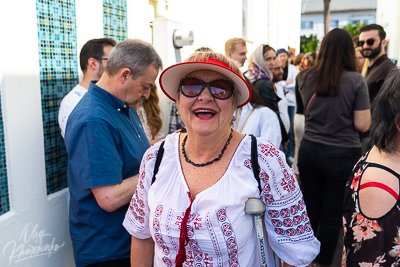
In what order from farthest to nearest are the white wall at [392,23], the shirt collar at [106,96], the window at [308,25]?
1. the window at [308,25]
2. the white wall at [392,23]
3. the shirt collar at [106,96]

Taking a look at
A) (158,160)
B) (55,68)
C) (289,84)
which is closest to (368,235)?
(158,160)

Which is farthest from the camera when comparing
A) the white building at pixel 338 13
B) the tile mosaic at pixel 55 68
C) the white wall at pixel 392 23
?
the white building at pixel 338 13

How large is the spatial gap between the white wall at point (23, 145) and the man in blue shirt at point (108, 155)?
476mm

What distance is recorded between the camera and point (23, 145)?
2.69 meters

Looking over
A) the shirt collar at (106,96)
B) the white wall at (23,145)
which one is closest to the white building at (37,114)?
the white wall at (23,145)

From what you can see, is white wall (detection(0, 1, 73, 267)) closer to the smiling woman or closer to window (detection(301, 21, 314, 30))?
the smiling woman

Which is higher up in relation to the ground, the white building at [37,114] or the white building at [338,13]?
the white building at [338,13]

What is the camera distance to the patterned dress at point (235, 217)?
1.63 meters

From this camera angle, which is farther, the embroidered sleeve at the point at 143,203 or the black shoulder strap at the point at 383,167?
the embroidered sleeve at the point at 143,203

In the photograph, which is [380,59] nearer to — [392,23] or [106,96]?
[106,96]

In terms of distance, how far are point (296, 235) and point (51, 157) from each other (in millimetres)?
2131

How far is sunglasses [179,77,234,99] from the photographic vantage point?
1744mm

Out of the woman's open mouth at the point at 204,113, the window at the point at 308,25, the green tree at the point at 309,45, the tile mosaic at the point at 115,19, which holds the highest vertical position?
the window at the point at 308,25

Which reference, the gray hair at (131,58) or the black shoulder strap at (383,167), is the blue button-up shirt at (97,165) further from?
the black shoulder strap at (383,167)
